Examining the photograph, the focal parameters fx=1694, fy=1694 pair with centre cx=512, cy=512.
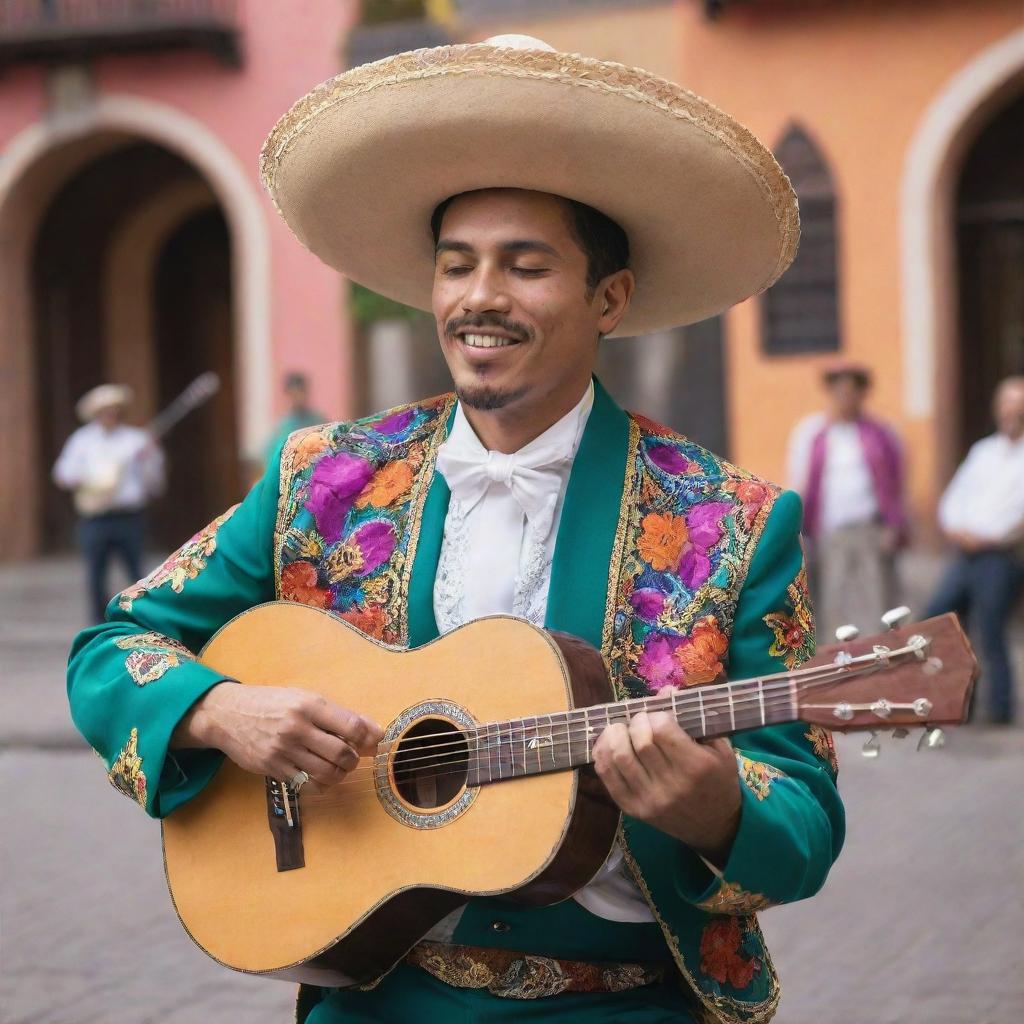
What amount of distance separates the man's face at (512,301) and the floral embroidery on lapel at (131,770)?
713 millimetres

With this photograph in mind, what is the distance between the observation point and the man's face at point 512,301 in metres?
2.49

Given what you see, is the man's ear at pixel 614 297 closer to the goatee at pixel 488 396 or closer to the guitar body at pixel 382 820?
the goatee at pixel 488 396

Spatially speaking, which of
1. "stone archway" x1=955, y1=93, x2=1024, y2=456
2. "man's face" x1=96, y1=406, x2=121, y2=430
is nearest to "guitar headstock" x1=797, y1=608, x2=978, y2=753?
"man's face" x1=96, y1=406, x2=121, y2=430

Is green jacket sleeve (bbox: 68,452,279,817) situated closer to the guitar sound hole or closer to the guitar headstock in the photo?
the guitar sound hole

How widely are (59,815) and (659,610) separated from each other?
5440mm

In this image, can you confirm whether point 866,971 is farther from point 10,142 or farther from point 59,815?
point 10,142

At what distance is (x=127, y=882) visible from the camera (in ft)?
20.3

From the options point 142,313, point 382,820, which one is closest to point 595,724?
point 382,820

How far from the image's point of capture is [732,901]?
2.20m

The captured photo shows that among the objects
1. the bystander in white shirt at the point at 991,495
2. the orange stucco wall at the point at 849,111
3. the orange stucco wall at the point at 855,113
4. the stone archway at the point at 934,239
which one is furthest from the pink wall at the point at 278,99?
the bystander in white shirt at the point at 991,495

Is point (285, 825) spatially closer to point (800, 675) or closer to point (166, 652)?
point (166, 652)

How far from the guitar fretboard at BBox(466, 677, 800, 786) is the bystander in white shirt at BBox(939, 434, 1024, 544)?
22.9 ft

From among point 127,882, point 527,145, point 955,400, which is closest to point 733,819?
point 527,145

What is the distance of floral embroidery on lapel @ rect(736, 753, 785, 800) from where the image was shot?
2150 millimetres
